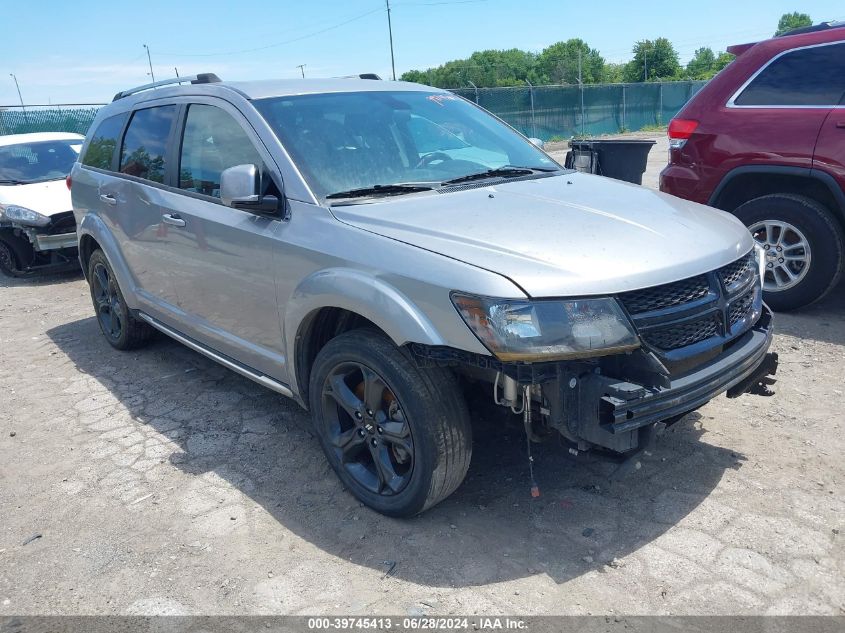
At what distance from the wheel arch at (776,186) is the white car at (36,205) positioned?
7.12m

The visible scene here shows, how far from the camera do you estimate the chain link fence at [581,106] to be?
26062mm

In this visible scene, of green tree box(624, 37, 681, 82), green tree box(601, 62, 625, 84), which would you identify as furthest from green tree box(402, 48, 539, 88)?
green tree box(624, 37, 681, 82)

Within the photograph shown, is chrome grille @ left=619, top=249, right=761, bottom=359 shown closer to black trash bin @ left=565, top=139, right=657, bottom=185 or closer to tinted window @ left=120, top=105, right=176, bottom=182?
tinted window @ left=120, top=105, right=176, bottom=182

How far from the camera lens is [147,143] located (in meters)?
4.69

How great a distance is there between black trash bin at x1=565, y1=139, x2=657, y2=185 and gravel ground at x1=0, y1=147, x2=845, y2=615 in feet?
8.82

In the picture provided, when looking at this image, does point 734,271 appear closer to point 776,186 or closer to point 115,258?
point 776,186

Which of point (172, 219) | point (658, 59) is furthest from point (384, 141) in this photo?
point (658, 59)

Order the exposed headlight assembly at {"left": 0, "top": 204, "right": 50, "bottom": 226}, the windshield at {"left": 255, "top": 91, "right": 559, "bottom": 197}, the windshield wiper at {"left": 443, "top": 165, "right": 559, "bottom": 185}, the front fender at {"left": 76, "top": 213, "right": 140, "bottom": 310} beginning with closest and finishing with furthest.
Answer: the windshield at {"left": 255, "top": 91, "right": 559, "bottom": 197}, the windshield wiper at {"left": 443, "top": 165, "right": 559, "bottom": 185}, the front fender at {"left": 76, "top": 213, "right": 140, "bottom": 310}, the exposed headlight assembly at {"left": 0, "top": 204, "right": 50, "bottom": 226}

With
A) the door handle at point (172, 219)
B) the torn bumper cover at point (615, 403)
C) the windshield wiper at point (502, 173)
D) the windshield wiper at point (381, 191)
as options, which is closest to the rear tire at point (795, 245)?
the windshield wiper at point (502, 173)

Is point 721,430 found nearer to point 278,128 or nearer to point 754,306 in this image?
point 754,306

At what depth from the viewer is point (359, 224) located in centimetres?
302

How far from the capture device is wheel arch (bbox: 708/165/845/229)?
5.03m

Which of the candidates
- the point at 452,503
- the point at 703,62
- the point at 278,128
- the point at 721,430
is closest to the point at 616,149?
the point at 721,430

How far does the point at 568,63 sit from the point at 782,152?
309 ft
